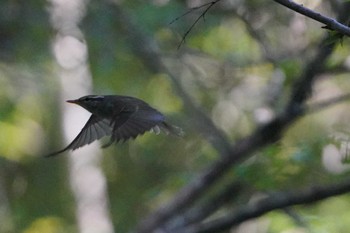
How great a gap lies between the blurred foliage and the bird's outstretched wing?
1261mm

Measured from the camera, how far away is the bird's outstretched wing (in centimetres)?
351

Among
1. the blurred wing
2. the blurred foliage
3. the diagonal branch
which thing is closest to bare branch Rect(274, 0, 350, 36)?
the blurred wing

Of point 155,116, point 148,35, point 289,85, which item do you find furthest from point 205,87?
point 155,116

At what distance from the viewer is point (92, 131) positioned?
3.58 metres

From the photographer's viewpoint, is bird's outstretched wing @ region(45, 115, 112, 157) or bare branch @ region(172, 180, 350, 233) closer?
bird's outstretched wing @ region(45, 115, 112, 157)

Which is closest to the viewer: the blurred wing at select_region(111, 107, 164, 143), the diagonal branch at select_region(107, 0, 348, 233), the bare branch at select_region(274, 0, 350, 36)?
the bare branch at select_region(274, 0, 350, 36)

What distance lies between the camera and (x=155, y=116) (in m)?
3.28

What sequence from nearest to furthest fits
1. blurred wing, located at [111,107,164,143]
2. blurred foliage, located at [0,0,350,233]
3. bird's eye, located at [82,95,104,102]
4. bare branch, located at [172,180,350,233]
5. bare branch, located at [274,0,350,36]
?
bare branch, located at [274,0,350,36], blurred wing, located at [111,107,164,143], bird's eye, located at [82,95,104,102], bare branch, located at [172,180,350,233], blurred foliage, located at [0,0,350,233]

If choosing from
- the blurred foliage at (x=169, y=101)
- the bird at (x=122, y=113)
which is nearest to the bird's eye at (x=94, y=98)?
the bird at (x=122, y=113)

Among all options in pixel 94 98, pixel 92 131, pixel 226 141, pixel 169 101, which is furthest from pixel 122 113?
pixel 169 101

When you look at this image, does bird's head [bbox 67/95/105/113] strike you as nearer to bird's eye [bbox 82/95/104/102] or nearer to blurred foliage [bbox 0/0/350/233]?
bird's eye [bbox 82/95/104/102]

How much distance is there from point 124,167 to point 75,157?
0.53m

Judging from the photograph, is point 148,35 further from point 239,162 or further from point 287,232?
point 287,232

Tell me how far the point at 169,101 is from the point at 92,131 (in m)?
4.14
